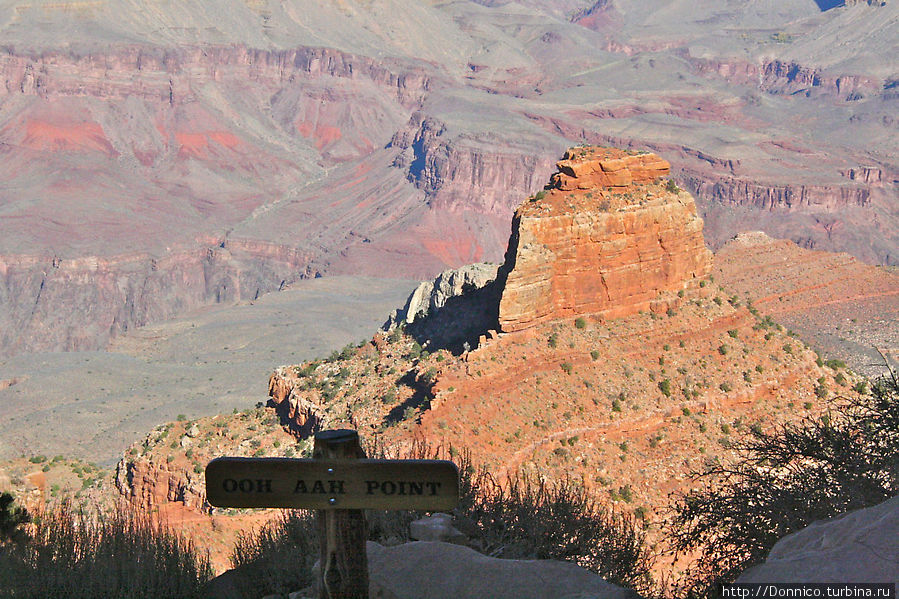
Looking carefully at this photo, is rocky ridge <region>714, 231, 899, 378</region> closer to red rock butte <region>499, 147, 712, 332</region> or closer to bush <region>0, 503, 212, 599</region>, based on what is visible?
red rock butte <region>499, 147, 712, 332</region>

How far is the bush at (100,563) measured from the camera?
10820 millimetres

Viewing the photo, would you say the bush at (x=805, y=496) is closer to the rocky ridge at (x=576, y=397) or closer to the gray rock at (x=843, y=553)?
the gray rock at (x=843, y=553)

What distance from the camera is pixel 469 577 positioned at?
1144cm

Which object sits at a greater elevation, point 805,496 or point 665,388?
point 665,388

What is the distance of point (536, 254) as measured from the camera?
29.2m

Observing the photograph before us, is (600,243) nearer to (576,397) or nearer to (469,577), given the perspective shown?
(576,397)

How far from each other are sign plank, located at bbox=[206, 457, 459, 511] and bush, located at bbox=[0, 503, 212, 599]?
2596mm

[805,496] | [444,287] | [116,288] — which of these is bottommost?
[805,496]

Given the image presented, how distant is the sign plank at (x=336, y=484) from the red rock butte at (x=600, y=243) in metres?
20.1

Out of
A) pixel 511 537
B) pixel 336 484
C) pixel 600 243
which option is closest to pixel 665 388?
pixel 600 243

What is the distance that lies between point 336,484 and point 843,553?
5354mm

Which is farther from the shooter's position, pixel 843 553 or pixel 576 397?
pixel 576 397

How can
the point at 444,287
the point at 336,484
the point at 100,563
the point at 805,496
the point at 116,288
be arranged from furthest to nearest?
the point at 116,288 < the point at 444,287 < the point at 805,496 < the point at 100,563 < the point at 336,484

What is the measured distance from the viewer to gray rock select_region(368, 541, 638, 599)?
1107cm
